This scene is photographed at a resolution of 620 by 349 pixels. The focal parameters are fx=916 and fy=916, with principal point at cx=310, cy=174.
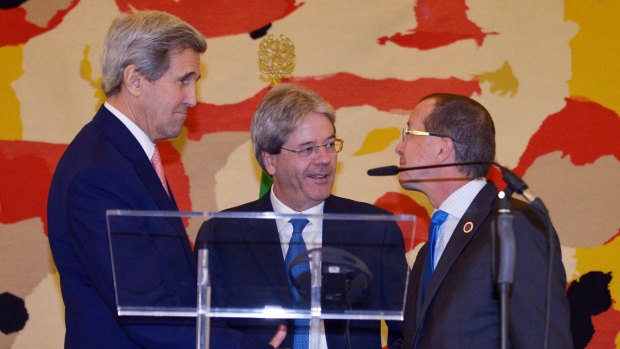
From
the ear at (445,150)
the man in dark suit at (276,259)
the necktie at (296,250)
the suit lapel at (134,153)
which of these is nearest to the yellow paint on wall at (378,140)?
the ear at (445,150)

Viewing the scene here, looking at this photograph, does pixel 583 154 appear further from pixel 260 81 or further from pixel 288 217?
pixel 288 217

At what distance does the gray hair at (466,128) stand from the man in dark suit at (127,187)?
78 centimetres

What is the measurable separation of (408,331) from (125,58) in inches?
45.3

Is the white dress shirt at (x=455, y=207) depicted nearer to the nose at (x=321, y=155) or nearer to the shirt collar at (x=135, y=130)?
the nose at (x=321, y=155)

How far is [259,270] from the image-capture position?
Answer: 6.85 ft

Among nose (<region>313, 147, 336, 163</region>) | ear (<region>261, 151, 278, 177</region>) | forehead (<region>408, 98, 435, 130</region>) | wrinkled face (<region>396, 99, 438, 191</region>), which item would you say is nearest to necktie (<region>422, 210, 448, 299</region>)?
wrinkled face (<region>396, 99, 438, 191</region>)

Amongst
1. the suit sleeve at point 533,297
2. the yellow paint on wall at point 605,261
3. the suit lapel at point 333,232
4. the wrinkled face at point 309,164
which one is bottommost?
the suit sleeve at point 533,297

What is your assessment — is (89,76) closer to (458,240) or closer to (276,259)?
(458,240)

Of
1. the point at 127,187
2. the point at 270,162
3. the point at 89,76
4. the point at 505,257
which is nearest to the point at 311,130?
the point at 270,162

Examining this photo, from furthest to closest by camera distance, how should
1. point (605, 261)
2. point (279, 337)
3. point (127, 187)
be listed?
point (605, 261), point (127, 187), point (279, 337)

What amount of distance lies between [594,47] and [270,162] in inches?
63.9

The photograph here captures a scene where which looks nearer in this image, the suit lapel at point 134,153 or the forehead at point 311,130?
the suit lapel at point 134,153

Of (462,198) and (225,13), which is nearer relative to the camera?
(462,198)

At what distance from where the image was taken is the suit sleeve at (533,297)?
2.41 m
